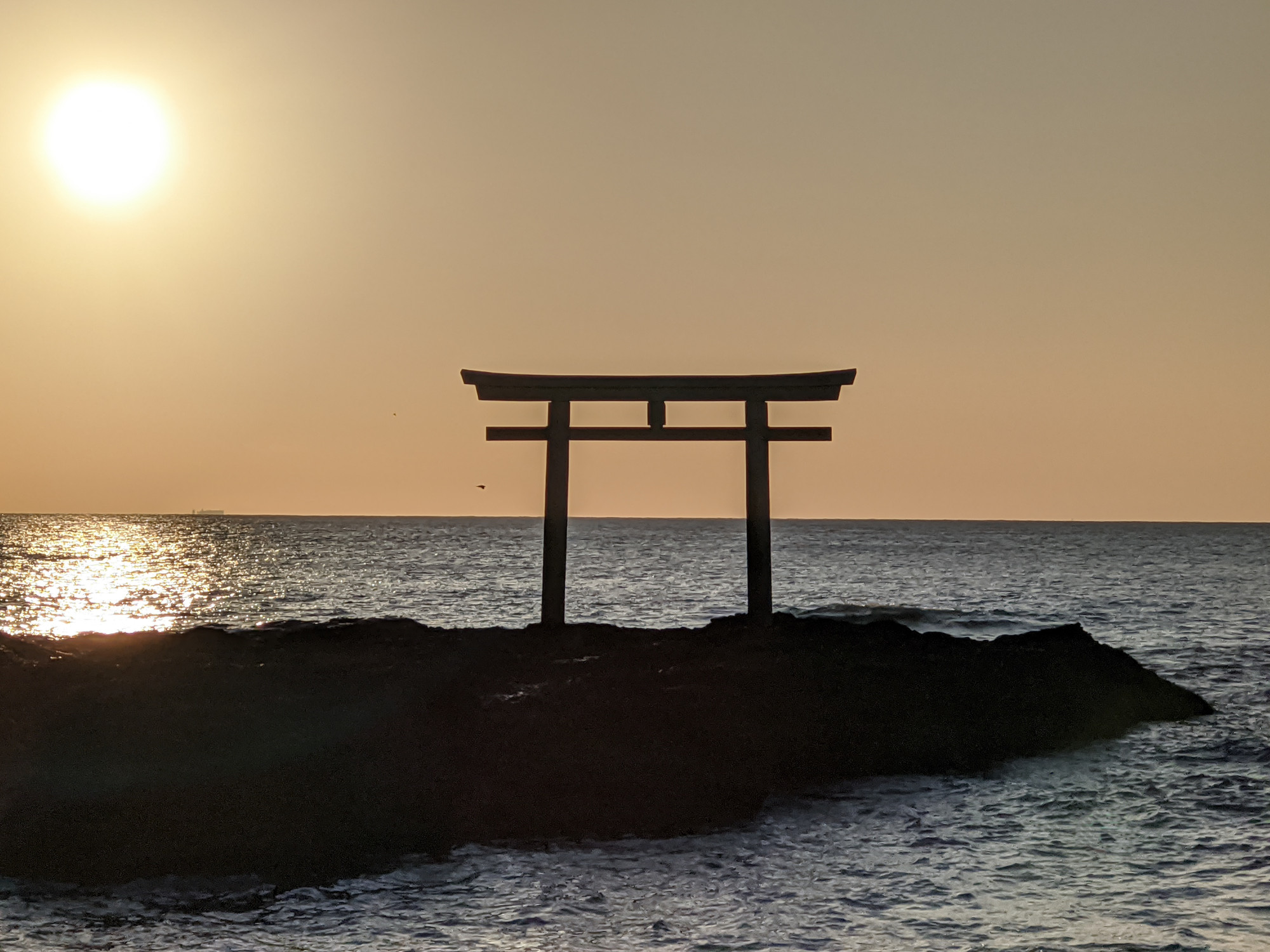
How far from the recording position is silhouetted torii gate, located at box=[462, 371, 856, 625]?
49.6 feet

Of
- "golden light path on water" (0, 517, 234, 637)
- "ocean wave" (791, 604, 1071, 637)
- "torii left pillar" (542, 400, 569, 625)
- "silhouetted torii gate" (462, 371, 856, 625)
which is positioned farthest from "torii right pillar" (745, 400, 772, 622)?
"golden light path on water" (0, 517, 234, 637)

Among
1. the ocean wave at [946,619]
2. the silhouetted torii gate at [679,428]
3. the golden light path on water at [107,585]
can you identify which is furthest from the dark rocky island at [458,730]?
the golden light path on water at [107,585]

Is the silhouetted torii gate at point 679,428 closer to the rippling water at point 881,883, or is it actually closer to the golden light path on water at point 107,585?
the rippling water at point 881,883

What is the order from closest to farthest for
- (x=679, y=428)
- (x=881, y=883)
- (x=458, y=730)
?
(x=881, y=883), (x=458, y=730), (x=679, y=428)

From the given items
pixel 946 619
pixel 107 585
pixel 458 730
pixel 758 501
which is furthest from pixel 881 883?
pixel 107 585

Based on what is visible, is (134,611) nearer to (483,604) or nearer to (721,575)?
(483,604)

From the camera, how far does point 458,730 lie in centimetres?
1152

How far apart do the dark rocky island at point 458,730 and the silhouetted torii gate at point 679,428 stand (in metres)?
1.20

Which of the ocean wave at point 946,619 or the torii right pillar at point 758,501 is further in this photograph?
the ocean wave at point 946,619

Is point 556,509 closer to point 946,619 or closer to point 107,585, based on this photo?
point 946,619

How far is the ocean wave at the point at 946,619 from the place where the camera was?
27625mm

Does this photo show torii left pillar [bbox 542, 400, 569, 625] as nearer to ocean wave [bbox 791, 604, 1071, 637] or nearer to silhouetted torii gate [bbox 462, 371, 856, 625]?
silhouetted torii gate [bbox 462, 371, 856, 625]

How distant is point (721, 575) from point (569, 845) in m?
42.5

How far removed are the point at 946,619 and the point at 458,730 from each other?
21.9 meters
